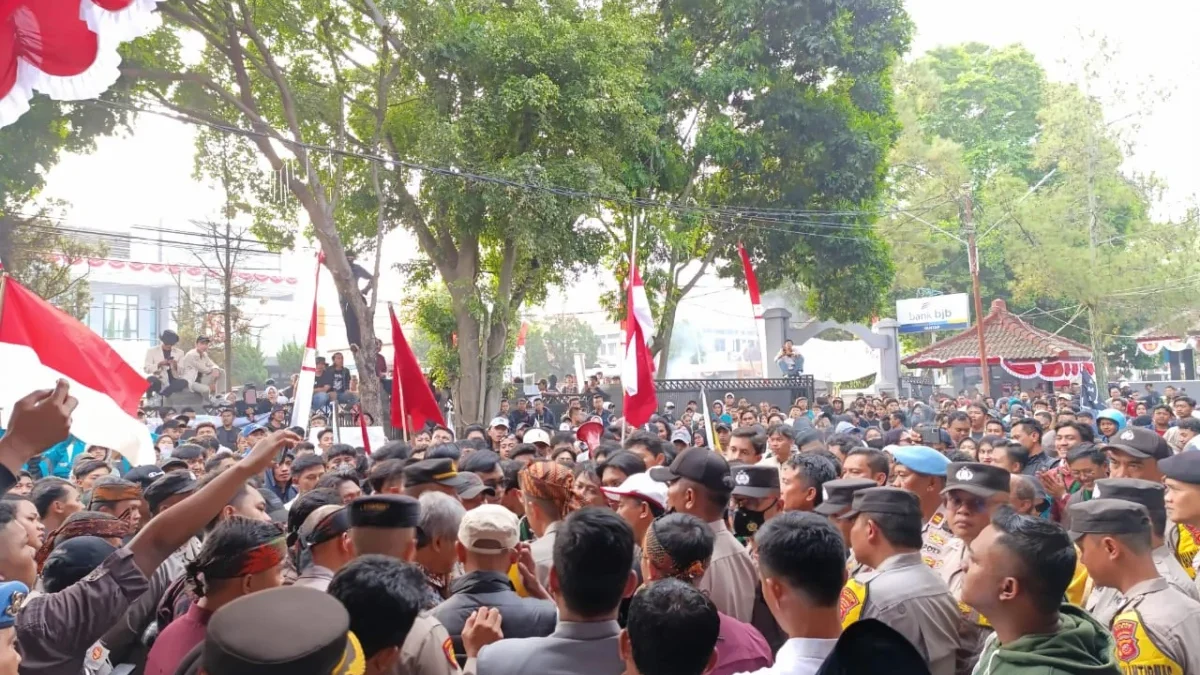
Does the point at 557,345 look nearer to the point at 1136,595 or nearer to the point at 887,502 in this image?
the point at 887,502

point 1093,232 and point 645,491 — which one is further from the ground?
point 1093,232

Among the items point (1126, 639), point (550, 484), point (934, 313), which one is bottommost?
point (1126, 639)

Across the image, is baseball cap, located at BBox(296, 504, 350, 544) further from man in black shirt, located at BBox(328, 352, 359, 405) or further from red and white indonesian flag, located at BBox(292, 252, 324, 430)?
man in black shirt, located at BBox(328, 352, 359, 405)

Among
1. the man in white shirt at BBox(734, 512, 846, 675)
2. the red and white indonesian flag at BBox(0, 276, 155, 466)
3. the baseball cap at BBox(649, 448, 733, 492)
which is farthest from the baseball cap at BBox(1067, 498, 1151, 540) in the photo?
the red and white indonesian flag at BBox(0, 276, 155, 466)

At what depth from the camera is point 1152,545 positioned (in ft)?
14.0

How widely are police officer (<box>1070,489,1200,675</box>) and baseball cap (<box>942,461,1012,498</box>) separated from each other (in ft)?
3.29

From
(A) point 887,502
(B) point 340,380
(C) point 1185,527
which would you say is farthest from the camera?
(B) point 340,380

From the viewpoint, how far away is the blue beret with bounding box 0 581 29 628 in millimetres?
2826

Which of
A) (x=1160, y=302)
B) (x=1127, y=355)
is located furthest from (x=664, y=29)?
(x=1127, y=355)

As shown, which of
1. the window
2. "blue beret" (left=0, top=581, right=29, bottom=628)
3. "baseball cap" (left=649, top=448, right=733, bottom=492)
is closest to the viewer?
"blue beret" (left=0, top=581, right=29, bottom=628)

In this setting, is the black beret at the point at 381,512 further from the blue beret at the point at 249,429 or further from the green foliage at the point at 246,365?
the green foliage at the point at 246,365

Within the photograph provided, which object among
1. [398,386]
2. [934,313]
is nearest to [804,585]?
[398,386]

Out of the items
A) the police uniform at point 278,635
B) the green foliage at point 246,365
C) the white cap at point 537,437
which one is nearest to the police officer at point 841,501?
the police uniform at point 278,635

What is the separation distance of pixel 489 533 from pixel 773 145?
22.1 metres
